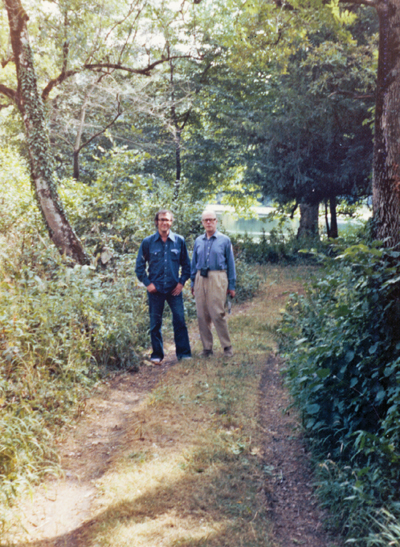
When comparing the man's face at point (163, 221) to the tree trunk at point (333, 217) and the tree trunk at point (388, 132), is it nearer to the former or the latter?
the tree trunk at point (388, 132)

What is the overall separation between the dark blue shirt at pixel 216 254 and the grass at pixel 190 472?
1439 millimetres

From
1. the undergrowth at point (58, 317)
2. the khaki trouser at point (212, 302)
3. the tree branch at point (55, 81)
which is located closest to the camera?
the undergrowth at point (58, 317)

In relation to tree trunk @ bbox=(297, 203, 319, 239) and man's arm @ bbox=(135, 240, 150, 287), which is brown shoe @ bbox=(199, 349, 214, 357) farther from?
tree trunk @ bbox=(297, 203, 319, 239)

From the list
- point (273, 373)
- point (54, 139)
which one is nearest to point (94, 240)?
point (273, 373)

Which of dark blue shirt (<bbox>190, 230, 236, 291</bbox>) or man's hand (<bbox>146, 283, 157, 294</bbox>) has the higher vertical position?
dark blue shirt (<bbox>190, 230, 236, 291</bbox>)

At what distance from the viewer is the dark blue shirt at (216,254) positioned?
7.09 metres

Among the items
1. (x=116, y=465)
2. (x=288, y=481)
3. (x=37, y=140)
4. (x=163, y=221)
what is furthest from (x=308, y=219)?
A: (x=116, y=465)

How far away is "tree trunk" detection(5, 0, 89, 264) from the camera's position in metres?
9.49

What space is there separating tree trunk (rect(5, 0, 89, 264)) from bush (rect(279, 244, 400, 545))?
6.14 meters

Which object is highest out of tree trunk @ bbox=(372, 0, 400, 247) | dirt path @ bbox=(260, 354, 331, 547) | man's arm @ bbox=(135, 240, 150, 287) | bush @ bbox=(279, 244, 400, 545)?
tree trunk @ bbox=(372, 0, 400, 247)

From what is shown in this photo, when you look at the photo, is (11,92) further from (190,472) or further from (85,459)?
(190,472)

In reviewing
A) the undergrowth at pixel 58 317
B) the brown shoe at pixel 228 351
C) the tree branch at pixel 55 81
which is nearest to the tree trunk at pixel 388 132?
the brown shoe at pixel 228 351

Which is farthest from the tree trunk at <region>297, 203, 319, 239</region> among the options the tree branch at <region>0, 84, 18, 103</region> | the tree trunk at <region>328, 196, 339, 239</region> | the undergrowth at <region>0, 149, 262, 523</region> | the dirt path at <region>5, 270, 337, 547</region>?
the dirt path at <region>5, 270, 337, 547</region>

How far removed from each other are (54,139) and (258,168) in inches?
370
